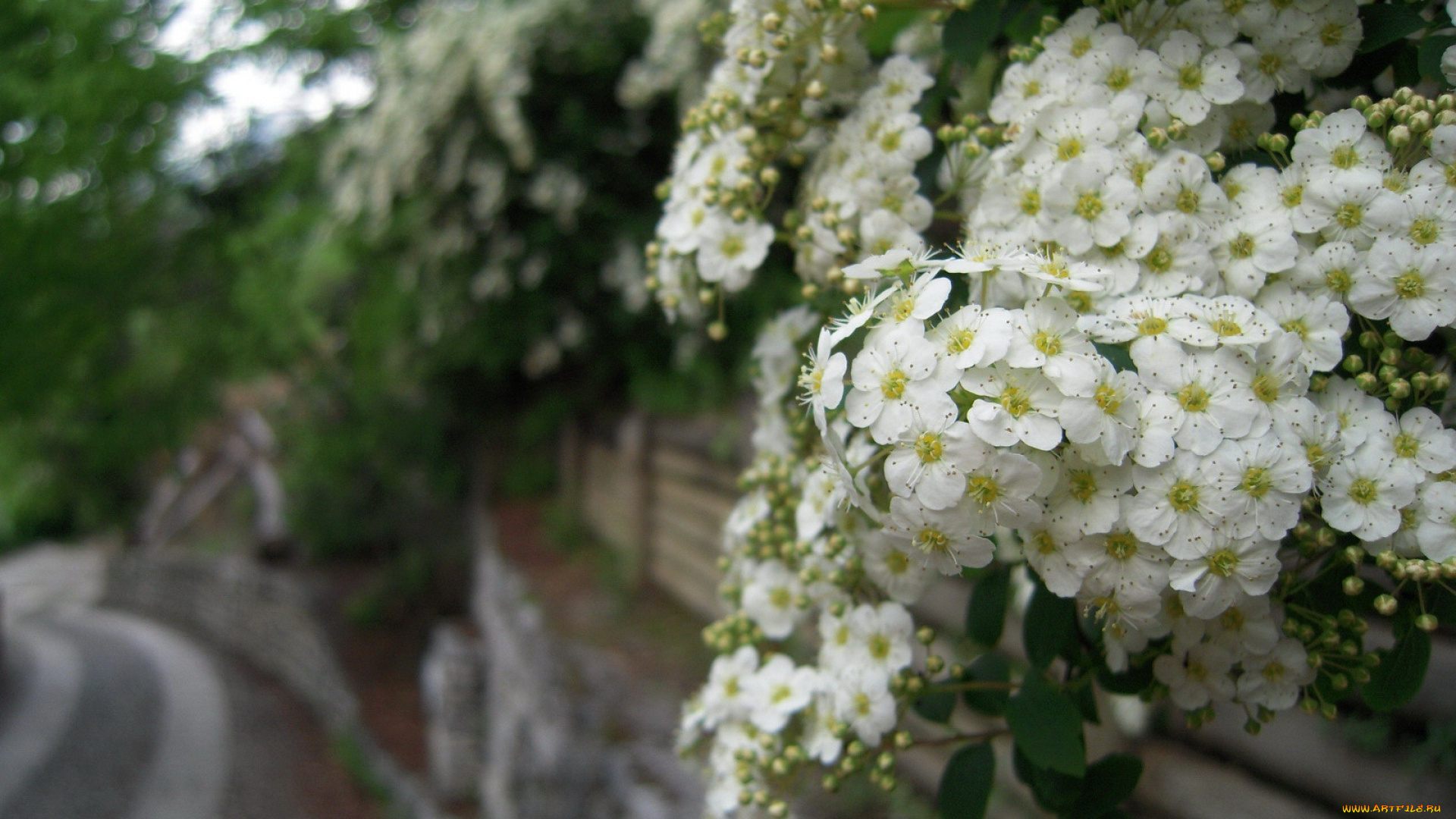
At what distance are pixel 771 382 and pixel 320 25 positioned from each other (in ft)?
14.0

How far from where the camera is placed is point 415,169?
467cm

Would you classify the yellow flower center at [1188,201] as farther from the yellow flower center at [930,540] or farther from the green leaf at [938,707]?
the green leaf at [938,707]

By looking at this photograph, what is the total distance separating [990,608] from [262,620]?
10589mm

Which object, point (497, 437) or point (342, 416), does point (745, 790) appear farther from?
point (342, 416)

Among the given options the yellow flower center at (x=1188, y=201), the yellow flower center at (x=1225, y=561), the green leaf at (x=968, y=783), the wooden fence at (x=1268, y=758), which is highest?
the yellow flower center at (x=1188, y=201)

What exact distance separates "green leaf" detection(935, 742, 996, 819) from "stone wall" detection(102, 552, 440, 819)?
5472 millimetres

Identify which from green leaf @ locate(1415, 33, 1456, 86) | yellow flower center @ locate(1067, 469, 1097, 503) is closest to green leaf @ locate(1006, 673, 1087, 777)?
yellow flower center @ locate(1067, 469, 1097, 503)

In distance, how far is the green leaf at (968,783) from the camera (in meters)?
1.04

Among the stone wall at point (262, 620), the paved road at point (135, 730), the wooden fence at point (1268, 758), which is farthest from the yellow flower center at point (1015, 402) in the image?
the stone wall at point (262, 620)

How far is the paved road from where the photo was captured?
5.20 metres

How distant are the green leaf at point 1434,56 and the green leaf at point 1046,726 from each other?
2.36ft

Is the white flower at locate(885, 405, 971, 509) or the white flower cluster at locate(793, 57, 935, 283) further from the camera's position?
the white flower cluster at locate(793, 57, 935, 283)

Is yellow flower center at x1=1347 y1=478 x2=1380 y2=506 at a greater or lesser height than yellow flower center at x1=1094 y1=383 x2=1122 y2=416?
lesser

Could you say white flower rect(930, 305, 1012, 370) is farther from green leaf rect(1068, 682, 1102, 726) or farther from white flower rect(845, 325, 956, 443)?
Answer: green leaf rect(1068, 682, 1102, 726)
